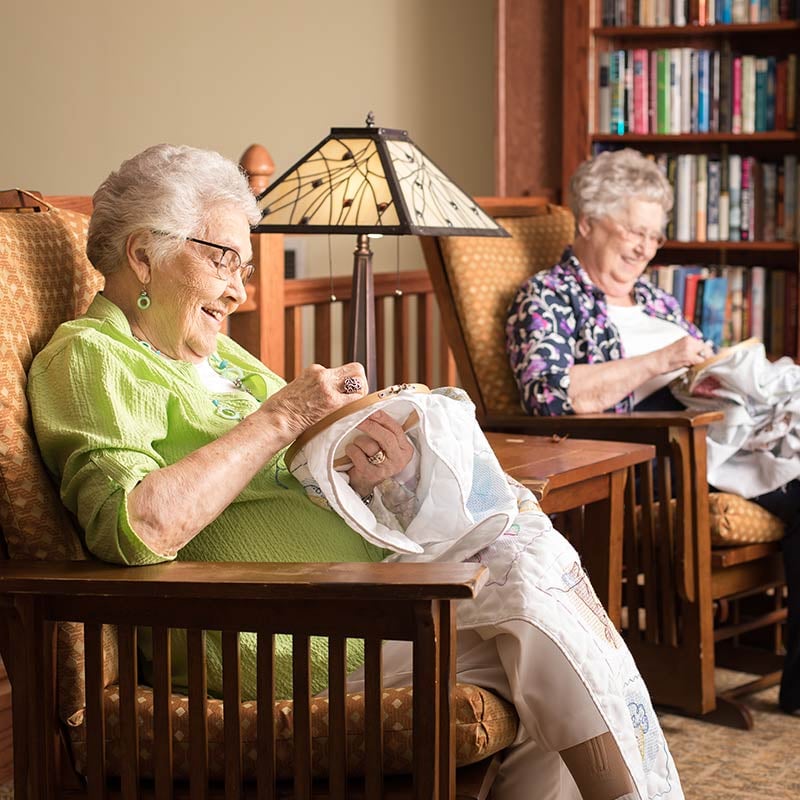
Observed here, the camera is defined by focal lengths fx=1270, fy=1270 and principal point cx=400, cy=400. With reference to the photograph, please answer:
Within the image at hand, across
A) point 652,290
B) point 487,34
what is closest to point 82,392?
point 652,290

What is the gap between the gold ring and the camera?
171 centimetres

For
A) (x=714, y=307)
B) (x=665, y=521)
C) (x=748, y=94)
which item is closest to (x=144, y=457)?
(x=665, y=521)

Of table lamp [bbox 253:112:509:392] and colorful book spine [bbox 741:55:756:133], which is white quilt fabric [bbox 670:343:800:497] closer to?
table lamp [bbox 253:112:509:392]

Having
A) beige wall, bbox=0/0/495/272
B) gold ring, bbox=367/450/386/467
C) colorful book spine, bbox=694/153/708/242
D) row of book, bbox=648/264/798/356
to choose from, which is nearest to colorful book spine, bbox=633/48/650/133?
colorful book spine, bbox=694/153/708/242

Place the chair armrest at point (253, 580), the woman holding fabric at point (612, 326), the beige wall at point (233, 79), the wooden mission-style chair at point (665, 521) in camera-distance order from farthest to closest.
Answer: the beige wall at point (233, 79) → the woman holding fabric at point (612, 326) → the wooden mission-style chair at point (665, 521) → the chair armrest at point (253, 580)

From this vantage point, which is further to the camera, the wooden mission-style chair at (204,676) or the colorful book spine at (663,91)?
the colorful book spine at (663,91)

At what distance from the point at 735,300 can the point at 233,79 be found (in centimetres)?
198

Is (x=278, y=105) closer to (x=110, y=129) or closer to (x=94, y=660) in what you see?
(x=110, y=129)

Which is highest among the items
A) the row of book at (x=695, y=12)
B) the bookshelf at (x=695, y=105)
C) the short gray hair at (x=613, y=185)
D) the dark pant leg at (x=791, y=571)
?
the row of book at (x=695, y=12)

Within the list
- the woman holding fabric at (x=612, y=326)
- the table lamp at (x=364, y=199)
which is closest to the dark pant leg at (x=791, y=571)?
the woman holding fabric at (x=612, y=326)

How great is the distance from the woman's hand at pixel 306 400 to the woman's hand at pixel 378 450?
0.08 metres

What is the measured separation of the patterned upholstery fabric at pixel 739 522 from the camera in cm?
275

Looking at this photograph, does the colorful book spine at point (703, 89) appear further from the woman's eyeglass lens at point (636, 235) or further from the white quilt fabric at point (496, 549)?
the white quilt fabric at point (496, 549)

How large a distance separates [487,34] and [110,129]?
4.83 ft
